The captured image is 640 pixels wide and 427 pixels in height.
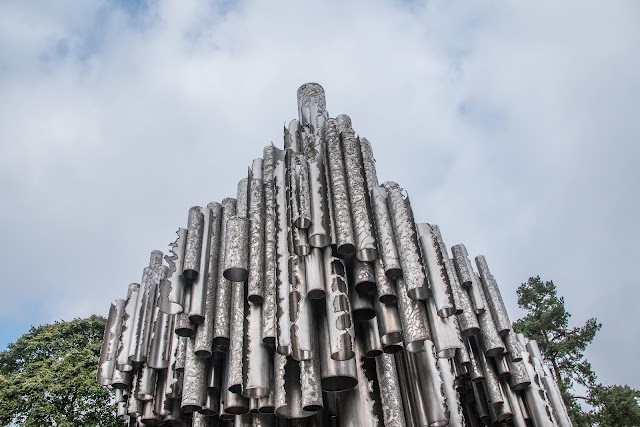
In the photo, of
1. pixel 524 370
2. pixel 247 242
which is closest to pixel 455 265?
pixel 524 370

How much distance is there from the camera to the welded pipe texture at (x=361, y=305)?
4527 millimetres

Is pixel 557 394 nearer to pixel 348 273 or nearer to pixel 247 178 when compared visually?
pixel 348 273

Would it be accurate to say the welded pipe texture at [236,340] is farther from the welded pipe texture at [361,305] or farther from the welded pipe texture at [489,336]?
the welded pipe texture at [489,336]

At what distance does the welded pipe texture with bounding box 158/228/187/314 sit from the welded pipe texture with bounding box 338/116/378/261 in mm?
2269

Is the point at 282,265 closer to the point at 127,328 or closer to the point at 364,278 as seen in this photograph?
the point at 364,278

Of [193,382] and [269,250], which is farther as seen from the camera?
[269,250]

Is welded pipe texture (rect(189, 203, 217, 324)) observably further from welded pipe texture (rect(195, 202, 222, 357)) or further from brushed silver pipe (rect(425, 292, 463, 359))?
brushed silver pipe (rect(425, 292, 463, 359))

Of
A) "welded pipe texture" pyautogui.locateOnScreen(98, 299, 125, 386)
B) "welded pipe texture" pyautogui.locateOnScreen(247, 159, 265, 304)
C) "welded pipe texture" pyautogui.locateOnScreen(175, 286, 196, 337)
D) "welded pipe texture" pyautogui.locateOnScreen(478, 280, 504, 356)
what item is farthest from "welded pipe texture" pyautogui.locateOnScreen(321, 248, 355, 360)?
"welded pipe texture" pyautogui.locateOnScreen(98, 299, 125, 386)

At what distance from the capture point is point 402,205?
4.85 meters

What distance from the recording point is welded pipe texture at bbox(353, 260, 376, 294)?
175 inches

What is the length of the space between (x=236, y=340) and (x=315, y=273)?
1.24m

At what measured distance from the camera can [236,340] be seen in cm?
495

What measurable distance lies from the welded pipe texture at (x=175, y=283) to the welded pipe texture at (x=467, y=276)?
4.33 m

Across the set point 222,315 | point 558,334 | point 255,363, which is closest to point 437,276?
point 255,363
